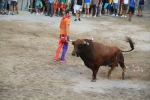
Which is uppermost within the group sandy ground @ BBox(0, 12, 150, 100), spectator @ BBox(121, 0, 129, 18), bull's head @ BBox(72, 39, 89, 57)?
spectator @ BBox(121, 0, 129, 18)

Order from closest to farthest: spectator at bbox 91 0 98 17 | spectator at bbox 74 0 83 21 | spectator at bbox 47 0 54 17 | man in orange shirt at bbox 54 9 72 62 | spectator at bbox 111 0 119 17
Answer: man in orange shirt at bbox 54 9 72 62 → spectator at bbox 74 0 83 21 → spectator at bbox 47 0 54 17 → spectator at bbox 91 0 98 17 → spectator at bbox 111 0 119 17

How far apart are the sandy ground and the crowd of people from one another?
42.1 inches

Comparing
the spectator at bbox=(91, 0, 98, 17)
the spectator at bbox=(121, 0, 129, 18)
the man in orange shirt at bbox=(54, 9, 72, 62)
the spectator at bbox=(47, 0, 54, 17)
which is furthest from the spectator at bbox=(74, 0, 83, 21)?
the man in orange shirt at bbox=(54, 9, 72, 62)

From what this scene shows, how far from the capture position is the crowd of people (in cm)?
2323

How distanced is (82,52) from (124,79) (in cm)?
178

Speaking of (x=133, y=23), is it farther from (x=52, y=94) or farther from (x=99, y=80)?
(x=52, y=94)

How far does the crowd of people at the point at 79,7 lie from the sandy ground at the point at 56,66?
1070mm

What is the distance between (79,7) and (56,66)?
425 inches

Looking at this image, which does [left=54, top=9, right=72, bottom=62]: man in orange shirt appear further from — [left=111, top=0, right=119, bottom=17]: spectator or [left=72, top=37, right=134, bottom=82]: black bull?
[left=111, top=0, right=119, bottom=17]: spectator

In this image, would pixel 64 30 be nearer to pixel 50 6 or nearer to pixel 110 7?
pixel 50 6

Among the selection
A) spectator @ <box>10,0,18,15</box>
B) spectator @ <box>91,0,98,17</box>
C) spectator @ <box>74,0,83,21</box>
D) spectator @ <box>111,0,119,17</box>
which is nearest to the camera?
spectator @ <box>10,0,18,15</box>

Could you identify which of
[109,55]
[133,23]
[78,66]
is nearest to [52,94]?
[109,55]

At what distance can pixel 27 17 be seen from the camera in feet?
74.3

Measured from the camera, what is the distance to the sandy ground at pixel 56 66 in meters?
10.3
